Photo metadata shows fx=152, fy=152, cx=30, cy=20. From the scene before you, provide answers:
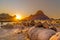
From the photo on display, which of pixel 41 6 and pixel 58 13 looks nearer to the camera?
pixel 58 13

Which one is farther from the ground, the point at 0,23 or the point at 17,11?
the point at 17,11

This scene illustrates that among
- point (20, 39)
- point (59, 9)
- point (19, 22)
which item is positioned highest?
point (59, 9)

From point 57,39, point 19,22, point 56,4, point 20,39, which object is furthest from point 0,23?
point 57,39

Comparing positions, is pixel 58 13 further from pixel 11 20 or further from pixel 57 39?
pixel 57 39

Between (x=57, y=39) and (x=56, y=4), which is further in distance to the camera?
→ (x=56, y=4)

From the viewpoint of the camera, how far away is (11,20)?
9898 millimetres

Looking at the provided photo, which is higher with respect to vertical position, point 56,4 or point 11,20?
point 56,4

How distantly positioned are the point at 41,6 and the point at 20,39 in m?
4.74

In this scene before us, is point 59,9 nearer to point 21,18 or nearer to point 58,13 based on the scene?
point 58,13

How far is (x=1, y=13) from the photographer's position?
958 cm

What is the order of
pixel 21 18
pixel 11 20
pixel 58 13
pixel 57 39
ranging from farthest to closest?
pixel 11 20
pixel 21 18
pixel 58 13
pixel 57 39

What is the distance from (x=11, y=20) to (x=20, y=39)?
5.24 m

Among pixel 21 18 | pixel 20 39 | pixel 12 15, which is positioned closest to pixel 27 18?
pixel 21 18

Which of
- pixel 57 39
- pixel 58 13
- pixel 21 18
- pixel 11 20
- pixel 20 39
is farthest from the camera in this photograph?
pixel 11 20
